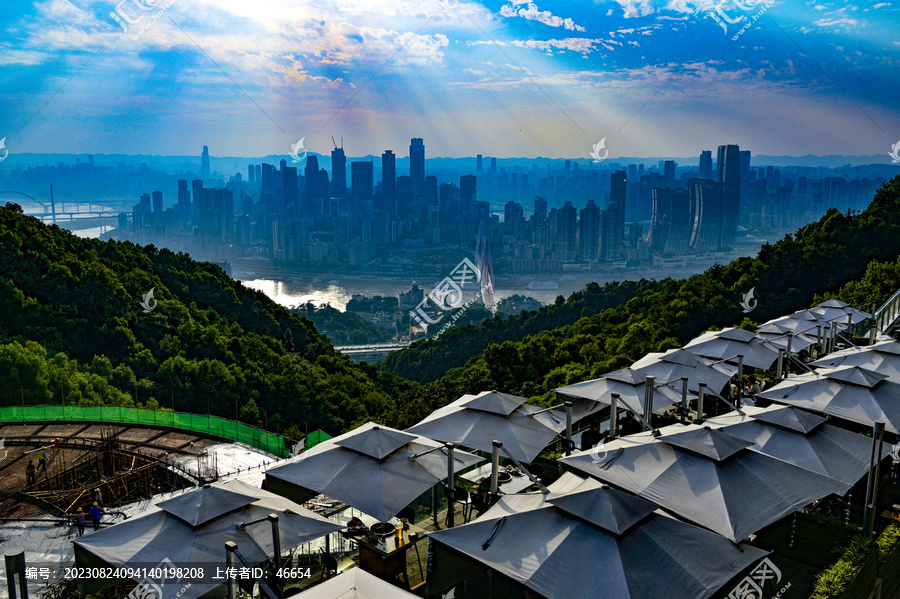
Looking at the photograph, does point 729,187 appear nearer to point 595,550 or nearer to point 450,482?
point 450,482

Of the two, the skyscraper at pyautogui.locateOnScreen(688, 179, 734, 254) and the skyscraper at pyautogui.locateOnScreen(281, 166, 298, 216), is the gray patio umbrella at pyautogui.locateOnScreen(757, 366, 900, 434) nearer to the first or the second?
the skyscraper at pyautogui.locateOnScreen(688, 179, 734, 254)

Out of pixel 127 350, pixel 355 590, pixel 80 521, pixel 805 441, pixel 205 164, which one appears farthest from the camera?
pixel 205 164

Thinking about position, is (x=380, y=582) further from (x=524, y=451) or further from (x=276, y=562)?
(x=524, y=451)

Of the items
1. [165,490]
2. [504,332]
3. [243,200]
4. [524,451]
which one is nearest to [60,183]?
[243,200]

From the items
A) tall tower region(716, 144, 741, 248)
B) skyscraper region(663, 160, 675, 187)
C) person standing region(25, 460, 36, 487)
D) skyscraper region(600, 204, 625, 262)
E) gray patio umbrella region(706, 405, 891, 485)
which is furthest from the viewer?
skyscraper region(663, 160, 675, 187)

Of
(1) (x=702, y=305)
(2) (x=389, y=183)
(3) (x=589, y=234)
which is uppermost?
(2) (x=389, y=183)

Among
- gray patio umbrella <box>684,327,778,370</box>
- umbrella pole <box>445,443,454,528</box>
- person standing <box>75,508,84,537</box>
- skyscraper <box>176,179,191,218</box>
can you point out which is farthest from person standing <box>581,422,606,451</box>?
skyscraper <box>176,179,191,218</box>

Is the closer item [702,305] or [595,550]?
[595,550]

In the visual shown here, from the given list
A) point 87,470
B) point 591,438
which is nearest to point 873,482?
point 591,438
